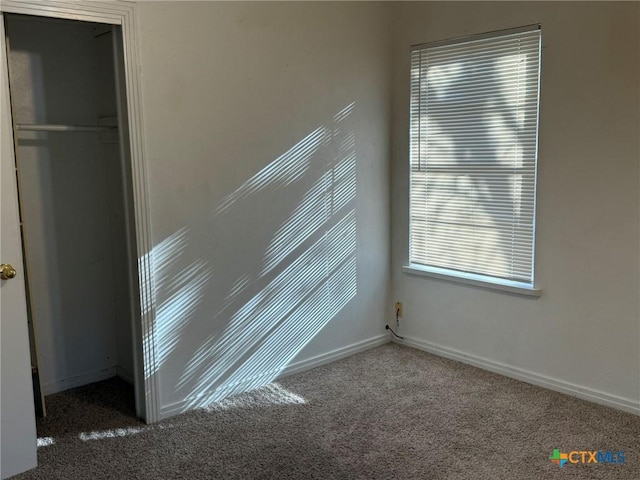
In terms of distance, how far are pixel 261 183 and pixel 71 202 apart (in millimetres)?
1144

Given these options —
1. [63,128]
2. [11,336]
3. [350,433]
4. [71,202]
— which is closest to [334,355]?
[350,433]

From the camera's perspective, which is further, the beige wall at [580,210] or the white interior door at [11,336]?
the beige wall at [580,210]

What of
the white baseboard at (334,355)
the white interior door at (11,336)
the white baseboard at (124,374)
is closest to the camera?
the white interior door at (11,336)

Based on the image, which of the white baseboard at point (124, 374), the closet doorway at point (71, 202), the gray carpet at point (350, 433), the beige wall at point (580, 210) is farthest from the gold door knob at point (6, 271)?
the beige wall at point (580, 210)

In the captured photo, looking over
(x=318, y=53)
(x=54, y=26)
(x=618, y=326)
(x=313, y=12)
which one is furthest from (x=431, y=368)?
(x=54, y=26)

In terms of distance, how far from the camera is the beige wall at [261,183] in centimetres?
313

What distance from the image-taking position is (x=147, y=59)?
2.98m

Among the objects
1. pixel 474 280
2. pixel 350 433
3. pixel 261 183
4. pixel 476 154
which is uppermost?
pixel 476 154

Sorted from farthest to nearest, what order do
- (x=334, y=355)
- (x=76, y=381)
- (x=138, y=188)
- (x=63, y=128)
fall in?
(x=334, y=355) → (x=76, y=381) → (x=63, y=128) → (x=138, y=188)

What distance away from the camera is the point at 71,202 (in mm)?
3568

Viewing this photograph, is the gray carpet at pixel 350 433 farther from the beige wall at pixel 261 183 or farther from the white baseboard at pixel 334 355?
the beige wall at pixel 261 183

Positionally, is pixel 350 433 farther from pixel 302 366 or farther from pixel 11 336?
pixel 11 336

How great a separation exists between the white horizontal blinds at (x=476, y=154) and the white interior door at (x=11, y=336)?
2.50 m

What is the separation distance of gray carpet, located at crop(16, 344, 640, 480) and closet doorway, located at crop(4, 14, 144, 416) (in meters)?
0.27
